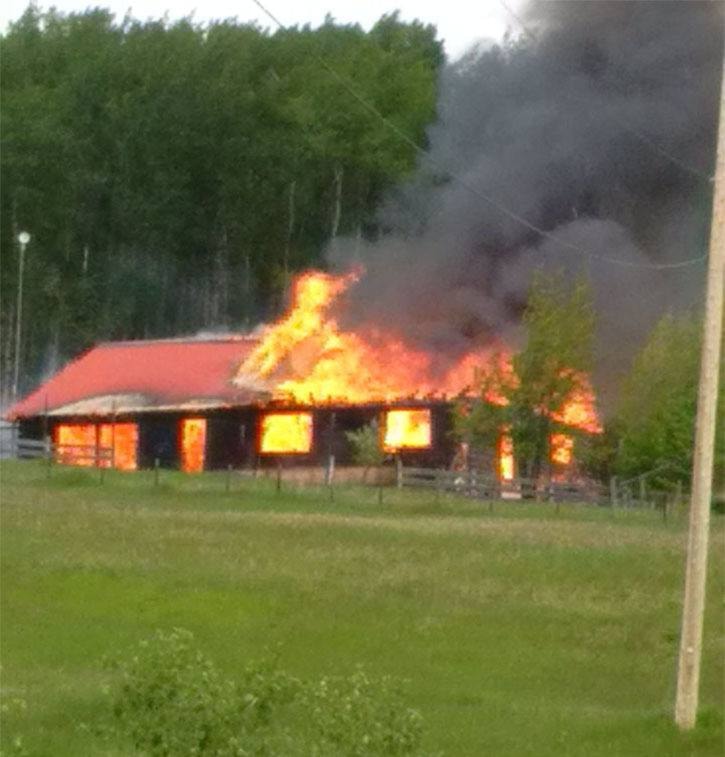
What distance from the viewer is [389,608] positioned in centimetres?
3009

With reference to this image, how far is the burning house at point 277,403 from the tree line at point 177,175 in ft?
65.6

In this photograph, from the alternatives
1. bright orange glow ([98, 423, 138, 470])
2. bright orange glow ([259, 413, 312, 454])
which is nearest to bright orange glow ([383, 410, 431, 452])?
bright orange glow ([259, 413, 312, 454])

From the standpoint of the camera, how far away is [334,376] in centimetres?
5903

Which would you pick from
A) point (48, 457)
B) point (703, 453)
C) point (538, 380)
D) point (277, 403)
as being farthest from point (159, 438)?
point (703, 453)

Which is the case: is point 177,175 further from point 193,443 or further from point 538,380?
point 538,380

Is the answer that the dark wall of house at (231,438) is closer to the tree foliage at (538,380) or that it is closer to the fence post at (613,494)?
the tree foliage at (538,380)

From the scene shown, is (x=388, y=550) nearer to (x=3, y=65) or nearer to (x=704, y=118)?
(x=704, y=118)

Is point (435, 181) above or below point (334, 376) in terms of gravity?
above

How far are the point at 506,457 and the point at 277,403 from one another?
6056mm

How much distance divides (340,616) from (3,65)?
2430 inches

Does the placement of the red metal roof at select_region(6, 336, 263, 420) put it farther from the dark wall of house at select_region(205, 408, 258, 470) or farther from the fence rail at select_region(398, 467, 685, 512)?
the fence rail at select_region(398, 467, 685, 512)

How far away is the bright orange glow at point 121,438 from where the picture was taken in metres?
60.1

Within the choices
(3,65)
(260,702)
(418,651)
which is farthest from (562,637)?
(3,65)

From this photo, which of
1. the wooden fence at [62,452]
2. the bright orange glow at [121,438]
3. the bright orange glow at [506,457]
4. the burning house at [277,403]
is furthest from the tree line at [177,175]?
the bright orange glow at [506,457]
